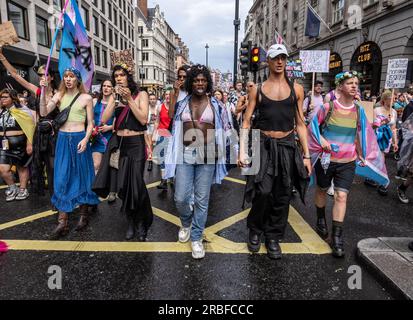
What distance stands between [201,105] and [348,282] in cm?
226

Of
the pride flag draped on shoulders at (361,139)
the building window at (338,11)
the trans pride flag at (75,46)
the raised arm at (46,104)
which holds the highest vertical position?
the building window at (338,11)

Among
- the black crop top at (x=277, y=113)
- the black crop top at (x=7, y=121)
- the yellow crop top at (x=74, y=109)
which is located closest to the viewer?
the black crop top at (x=277, y=113)

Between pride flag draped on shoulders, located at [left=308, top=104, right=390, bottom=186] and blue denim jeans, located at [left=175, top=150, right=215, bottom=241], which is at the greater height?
pride flag draped on shoulders, located at [left=308, top=104, right=390, bottom=186]

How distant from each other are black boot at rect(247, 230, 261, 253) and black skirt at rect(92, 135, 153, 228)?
1.24 m

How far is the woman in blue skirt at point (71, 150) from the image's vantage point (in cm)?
362

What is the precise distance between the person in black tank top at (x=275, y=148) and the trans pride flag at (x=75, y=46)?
2527 mm

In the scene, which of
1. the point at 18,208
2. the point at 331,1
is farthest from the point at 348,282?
the point at 331,1

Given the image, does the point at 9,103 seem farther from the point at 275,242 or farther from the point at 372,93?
the point at 372,93

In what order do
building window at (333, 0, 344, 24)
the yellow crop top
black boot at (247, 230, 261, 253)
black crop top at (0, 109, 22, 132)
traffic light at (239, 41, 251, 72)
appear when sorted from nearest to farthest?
black boot at (247, 230, 261, 253) < the yellow crop top < black crop top at (0, 109, 22, 132) < traffic light at (239, 41, 251, 72) < building window at (333, 0, 344, 24)

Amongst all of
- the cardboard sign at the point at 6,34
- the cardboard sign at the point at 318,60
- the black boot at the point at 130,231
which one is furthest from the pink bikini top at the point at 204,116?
the cardboard sign at the point at 318,60

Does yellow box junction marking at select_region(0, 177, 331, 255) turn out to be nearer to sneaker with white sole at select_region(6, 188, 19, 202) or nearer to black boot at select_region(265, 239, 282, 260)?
black boot at select_region(265, 239, 282, 260)

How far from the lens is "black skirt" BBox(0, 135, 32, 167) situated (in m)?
5.06

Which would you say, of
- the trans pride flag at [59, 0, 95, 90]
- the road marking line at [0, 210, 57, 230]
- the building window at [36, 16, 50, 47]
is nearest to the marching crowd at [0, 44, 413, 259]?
the trans pride flag at [59, 0, 95, 90]

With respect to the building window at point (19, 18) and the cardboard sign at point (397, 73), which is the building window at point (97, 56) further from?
the cardboard sign at point (397, 73)
